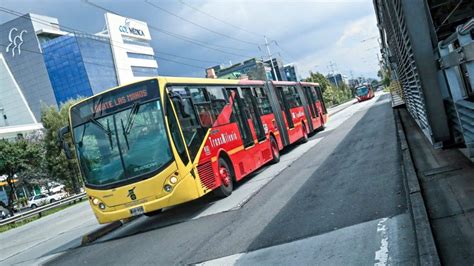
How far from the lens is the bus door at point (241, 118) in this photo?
1316cm

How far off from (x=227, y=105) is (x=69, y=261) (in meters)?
5.97

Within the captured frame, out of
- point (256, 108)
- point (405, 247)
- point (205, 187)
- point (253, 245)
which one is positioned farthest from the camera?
point (256, 108)

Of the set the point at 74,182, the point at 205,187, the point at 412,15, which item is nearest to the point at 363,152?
the point at 205,187

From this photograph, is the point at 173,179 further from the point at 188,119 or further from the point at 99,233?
the point at 99,233

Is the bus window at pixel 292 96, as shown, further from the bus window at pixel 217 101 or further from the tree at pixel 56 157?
the tree at pixel 56 157

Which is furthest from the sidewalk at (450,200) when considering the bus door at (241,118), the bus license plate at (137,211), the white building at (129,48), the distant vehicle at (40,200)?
the white building at (129,48)

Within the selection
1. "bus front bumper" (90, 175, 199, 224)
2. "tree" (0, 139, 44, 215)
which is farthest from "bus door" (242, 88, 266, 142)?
"tree" (0, 139, 44, 215)

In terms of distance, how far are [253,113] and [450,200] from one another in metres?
9.09

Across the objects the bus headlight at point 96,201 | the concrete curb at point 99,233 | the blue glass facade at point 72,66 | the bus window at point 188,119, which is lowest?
the concrete curb at point 99,233

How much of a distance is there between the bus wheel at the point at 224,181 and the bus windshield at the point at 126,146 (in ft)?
6.60

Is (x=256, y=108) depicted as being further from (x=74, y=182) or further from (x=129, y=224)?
(x=74, y=182)

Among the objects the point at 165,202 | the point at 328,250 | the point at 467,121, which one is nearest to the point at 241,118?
the point at 165,202

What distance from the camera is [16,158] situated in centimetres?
3522

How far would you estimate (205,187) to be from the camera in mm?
9867
